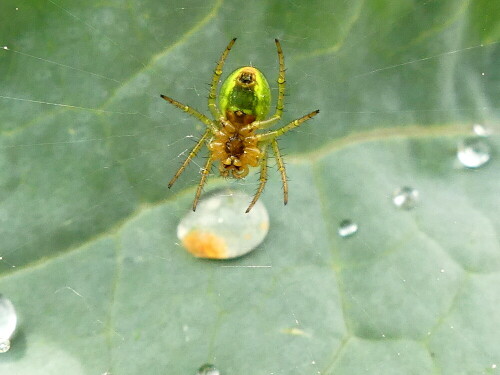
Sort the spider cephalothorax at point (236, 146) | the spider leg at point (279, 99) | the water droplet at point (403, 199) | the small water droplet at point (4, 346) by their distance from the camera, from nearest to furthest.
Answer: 1. the small water droplet at point (4, 346)
2. the spider leg at point (279, 99)
3. the water droplet at point (403, 199)
4. the spider cephalothorax at point (236, 146)

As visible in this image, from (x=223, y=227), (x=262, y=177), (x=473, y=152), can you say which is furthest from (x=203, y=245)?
(x=473, y=152)

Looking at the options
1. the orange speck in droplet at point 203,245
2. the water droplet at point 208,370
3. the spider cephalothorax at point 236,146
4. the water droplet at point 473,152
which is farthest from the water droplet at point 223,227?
the water droplet at point 473,152

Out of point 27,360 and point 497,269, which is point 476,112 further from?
point 27,360

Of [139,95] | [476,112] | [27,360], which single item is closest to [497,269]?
[476,112]

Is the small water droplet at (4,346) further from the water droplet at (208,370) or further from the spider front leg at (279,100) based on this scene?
the spider front leg at (279,100)

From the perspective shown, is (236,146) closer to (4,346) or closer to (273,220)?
(273,220)
